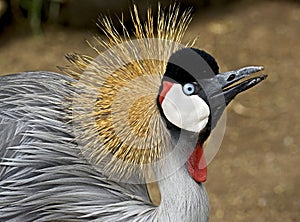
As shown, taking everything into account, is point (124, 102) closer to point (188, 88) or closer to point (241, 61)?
point (188, 88)

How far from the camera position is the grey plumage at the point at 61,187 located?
4.99 feet

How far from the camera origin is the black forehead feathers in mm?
1381

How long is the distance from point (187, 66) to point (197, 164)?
9.9 inches

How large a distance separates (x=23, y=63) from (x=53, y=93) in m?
1.63

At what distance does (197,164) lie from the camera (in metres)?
1.51

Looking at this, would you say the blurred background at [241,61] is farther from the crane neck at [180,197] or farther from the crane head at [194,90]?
the crane head at [194,90]

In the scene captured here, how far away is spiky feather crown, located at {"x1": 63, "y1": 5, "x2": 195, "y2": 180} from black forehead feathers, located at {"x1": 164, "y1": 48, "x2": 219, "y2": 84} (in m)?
0.06

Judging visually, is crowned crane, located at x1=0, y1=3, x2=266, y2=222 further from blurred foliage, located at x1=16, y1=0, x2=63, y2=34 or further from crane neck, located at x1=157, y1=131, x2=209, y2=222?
blurred foliage, located at x1=16, y1=0, x2=63, y2=34

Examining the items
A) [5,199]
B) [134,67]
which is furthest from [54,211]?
[134,67]

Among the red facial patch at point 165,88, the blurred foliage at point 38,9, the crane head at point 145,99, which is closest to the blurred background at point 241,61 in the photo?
the blurred foliage at point 38,9

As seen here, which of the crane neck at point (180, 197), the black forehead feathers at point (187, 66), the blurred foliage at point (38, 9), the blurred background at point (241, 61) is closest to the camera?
the black forehead feathers at point (187, 66)

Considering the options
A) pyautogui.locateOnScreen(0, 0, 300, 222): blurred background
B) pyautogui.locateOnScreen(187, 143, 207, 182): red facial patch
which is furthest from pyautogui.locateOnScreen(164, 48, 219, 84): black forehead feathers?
pyautogui.locateOnScreen(0, 0, 300, 222): blurred background

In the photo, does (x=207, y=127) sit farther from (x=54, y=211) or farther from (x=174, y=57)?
(x=54, y=211)

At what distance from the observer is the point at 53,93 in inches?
63.6
